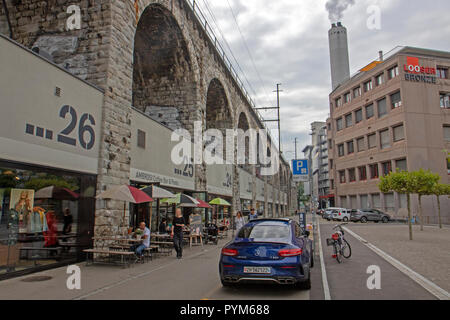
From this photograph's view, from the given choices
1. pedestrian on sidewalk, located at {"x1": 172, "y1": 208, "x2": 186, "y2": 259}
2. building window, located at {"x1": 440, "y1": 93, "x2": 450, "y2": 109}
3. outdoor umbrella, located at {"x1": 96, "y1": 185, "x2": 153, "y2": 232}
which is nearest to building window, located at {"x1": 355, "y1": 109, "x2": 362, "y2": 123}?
building window, located at {"x1": 440, "y1": 93, "x2": 450, "y2": 109}

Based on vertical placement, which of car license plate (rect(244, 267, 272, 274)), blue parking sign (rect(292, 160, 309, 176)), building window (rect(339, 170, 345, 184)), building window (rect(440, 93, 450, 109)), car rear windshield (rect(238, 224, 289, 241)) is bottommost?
car license plate (rect(244, 267, 272, 274))

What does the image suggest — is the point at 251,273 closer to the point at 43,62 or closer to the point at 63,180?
the point at 63,180

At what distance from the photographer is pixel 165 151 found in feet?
49.9

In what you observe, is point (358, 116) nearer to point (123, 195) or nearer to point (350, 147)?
point (350, 147)

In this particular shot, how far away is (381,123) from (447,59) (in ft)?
38.2

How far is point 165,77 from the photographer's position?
1977 centimetres

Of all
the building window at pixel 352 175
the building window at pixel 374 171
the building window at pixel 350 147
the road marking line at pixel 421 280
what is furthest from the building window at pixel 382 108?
the road marking line at pixel 421 280

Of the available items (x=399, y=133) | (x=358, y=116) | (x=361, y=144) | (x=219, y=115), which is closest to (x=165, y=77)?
(x=219, y=115)

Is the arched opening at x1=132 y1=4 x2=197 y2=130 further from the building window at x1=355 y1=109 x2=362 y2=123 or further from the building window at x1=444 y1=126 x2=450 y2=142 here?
the building window at x1=355 y1=109 x2=362 y2=123

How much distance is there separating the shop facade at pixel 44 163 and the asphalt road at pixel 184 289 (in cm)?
254

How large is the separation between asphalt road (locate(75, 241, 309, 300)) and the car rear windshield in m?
1.02

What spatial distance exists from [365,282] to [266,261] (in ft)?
8.82

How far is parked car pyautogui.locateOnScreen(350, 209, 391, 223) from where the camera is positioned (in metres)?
36.8

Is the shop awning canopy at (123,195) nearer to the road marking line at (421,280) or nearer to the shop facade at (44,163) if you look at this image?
the shop facade at (44,163)
